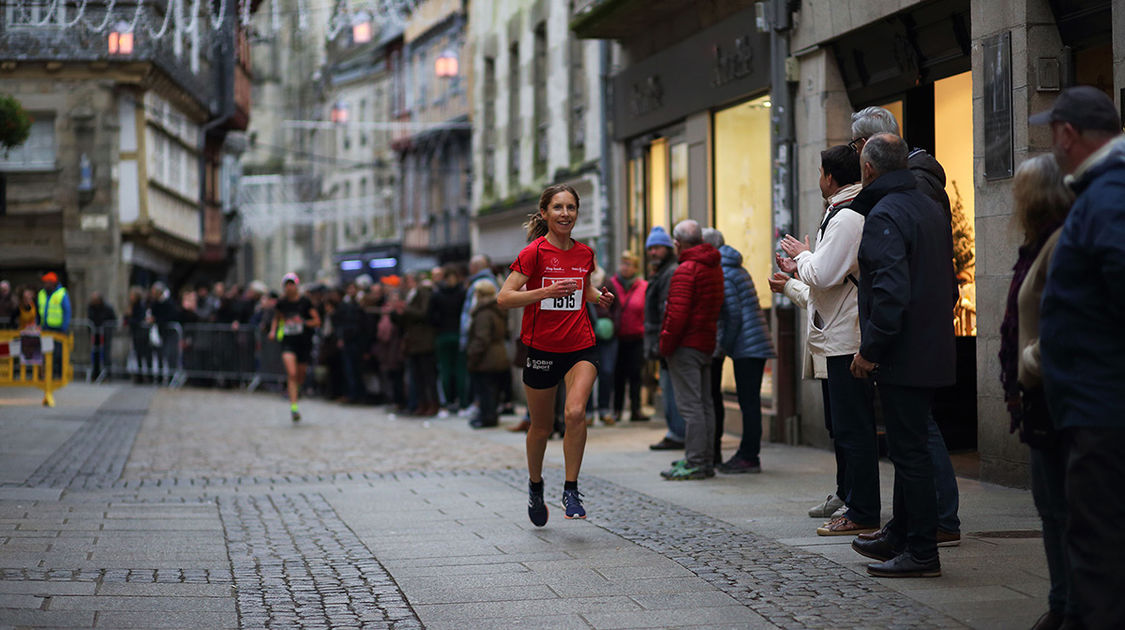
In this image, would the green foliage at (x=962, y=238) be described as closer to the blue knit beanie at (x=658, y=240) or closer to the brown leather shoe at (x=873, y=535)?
the blue knit beanie at (x=658, y=240)

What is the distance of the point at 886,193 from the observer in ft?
22.4

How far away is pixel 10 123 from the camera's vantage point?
53.7ft

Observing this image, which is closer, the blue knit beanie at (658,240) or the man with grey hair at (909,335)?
the man with grey hair at (909,335)

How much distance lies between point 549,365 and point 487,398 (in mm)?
8846

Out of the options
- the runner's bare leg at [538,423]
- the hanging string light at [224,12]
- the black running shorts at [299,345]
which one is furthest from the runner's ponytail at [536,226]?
the black running shorts at [299,345]

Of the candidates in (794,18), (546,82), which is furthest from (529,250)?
(546,82)

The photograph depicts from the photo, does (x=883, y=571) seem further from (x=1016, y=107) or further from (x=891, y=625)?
(x=1016, y=107)

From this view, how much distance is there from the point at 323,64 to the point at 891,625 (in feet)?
209

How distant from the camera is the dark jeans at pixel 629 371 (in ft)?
56.4

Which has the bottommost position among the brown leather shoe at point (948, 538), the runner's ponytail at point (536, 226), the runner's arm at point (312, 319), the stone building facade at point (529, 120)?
the brown leather shoe at point (948, 538)

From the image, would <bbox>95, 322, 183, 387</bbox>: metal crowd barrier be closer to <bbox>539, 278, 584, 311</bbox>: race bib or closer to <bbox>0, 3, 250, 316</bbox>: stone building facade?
<bbox>0, 3, 250, 316</bbox>: stone building facade

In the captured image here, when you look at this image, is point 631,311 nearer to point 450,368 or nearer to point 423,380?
point 450,368

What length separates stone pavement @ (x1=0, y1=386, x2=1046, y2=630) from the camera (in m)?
6.11

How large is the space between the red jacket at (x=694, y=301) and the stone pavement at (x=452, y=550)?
1066 mm
